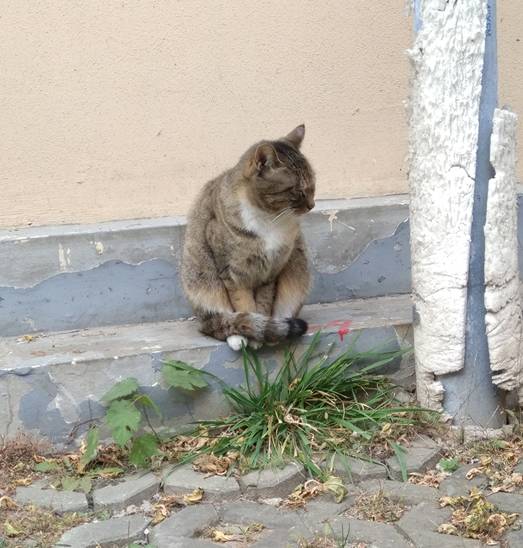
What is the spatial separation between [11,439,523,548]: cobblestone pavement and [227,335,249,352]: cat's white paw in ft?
2.34

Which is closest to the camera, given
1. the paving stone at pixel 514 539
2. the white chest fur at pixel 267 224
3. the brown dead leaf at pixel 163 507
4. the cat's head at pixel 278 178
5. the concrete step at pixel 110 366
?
the paving stone at pixel 514 539

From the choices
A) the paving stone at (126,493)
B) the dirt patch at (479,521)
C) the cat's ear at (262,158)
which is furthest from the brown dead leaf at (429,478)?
the cat's ear at (262,158)

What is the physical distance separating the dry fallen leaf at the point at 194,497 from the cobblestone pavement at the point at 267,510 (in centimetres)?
2

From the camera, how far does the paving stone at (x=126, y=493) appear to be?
3676mm

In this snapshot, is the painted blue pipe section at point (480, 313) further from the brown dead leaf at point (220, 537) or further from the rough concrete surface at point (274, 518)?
the brown dead leaf at point (220, 537)

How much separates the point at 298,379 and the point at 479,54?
1763 millimetres

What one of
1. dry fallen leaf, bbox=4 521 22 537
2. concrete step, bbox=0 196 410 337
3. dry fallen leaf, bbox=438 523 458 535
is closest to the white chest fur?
concrete step, bbox=0 196 410 337

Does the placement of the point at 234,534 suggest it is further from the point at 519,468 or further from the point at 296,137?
the point at 296,137

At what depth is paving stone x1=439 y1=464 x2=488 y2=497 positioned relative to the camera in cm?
362

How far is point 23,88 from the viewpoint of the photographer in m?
4.88

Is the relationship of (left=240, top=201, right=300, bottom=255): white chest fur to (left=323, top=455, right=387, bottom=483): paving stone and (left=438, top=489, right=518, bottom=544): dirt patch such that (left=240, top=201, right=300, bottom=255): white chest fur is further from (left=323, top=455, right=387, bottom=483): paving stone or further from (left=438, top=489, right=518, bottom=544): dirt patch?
(left=438, top=489, right=518, bottom=544): dirt patch

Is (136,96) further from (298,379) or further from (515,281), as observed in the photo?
(515,281)

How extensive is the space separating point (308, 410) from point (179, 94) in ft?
6.98

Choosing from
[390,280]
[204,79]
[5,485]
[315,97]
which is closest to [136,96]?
[204,79]
